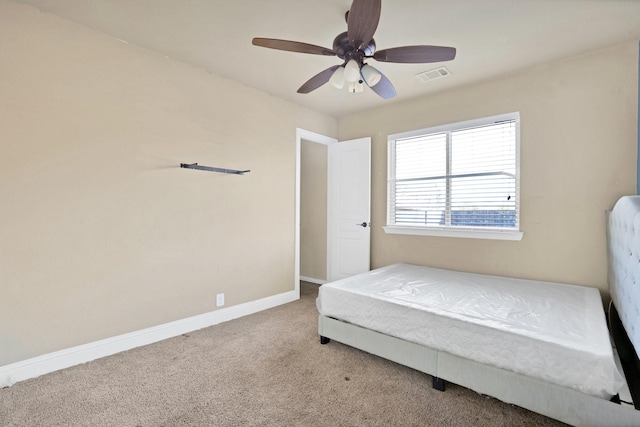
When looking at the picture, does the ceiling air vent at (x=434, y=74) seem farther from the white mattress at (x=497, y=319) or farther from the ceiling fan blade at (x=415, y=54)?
the white mattress at (x=497, y=319)

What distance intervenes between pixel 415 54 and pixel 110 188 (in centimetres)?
249

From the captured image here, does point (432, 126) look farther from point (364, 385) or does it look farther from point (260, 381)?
point (260, 381)

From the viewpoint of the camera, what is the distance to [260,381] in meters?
2.04

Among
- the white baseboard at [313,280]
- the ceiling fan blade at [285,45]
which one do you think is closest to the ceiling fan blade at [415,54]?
the ceiling fan blade at [285,45]

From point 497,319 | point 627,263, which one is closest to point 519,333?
point 497,319

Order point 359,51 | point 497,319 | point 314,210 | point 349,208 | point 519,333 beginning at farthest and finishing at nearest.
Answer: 1. point 314,210
2. point 349,208
3. point 359,51
4. point 497,319
5. point 519,333

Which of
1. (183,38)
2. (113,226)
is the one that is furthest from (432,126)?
(113,226)

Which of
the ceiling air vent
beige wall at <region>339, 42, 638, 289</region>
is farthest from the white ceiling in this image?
beige wall at <region>339, 42, 638, 289</region>

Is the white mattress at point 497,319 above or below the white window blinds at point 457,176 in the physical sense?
below

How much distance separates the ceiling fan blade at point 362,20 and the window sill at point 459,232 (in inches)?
90.6

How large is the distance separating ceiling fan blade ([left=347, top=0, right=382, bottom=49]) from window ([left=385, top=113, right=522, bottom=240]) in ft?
6.65

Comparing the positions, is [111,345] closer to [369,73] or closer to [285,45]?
[285,45]

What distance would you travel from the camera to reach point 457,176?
3.43m

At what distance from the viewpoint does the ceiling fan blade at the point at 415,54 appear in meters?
1.91
